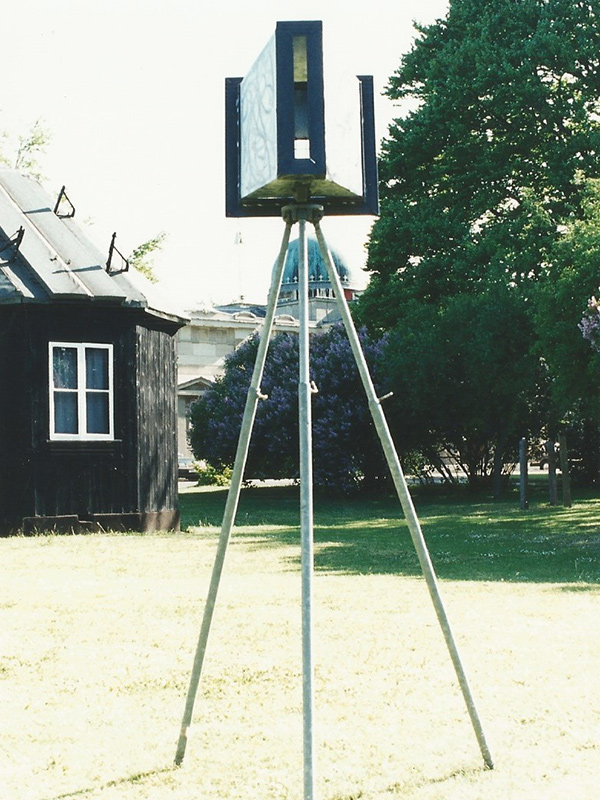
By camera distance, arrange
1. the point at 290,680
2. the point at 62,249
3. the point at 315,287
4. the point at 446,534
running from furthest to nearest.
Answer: the point at 315,287 → the point at 62,249 → the point at 446,534 → the point at 290,680

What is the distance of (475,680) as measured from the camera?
24.9 ft

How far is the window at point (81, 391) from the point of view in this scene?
64.1 ft

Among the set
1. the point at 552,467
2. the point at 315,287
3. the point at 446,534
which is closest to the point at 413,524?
the point at 446,534

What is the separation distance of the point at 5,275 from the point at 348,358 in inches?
570

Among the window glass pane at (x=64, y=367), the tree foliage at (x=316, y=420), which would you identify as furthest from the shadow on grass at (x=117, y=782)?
the tree foliage at (x=316, y=420)

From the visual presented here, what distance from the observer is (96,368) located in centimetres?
1994

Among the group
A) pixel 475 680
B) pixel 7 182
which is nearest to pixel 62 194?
pixel 7 182

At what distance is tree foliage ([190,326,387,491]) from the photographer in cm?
3175

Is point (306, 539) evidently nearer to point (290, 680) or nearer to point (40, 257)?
point (290, 680)

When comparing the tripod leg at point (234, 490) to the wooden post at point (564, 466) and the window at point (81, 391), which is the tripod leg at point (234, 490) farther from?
the wooden post at point (564, 466)

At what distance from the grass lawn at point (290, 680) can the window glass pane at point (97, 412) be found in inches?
192

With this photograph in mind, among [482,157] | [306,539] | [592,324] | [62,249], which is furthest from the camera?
[482,157]

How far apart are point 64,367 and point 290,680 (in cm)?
1294

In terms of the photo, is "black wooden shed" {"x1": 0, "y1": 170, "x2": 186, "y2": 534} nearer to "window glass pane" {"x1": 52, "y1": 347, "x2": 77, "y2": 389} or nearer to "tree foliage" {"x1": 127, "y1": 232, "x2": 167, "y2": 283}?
"window glass pane" {"x1": 52, "y1": 347, "x2": 77, "y2": 389}
